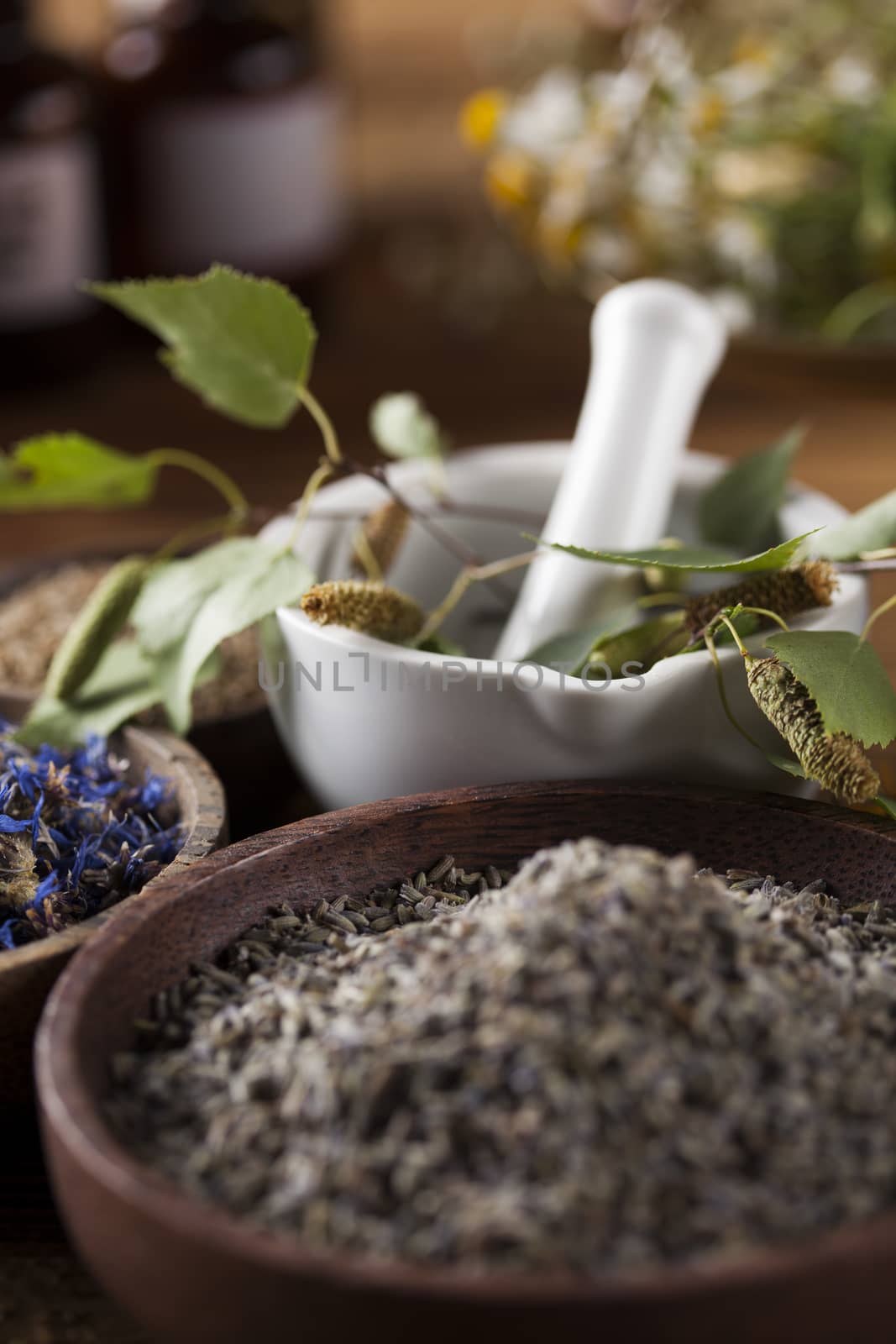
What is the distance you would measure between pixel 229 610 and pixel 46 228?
0.78 meters

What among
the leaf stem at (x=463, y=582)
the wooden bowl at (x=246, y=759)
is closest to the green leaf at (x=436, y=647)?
the leaf stem at (x=463, y=582)

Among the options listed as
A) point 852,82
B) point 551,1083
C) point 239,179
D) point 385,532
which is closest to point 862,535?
point 385,532

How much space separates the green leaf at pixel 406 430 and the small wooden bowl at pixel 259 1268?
0.30 meters

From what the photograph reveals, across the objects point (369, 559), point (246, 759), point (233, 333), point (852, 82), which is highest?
point (852, 82)

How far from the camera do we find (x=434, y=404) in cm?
140

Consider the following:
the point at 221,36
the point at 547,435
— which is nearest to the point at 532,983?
the point at 547,435

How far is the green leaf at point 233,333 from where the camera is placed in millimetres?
708

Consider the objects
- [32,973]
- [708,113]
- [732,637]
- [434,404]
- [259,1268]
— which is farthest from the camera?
[434,404]

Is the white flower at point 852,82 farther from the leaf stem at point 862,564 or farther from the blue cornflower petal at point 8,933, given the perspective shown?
the blue cornflower petal at point 8,933

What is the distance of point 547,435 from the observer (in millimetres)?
1335

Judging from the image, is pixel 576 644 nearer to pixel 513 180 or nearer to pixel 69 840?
pixel 69 840

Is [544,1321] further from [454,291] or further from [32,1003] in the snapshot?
[454,291]

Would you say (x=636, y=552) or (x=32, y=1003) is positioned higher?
(x=636, y=552)

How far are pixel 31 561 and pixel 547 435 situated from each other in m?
0.57
